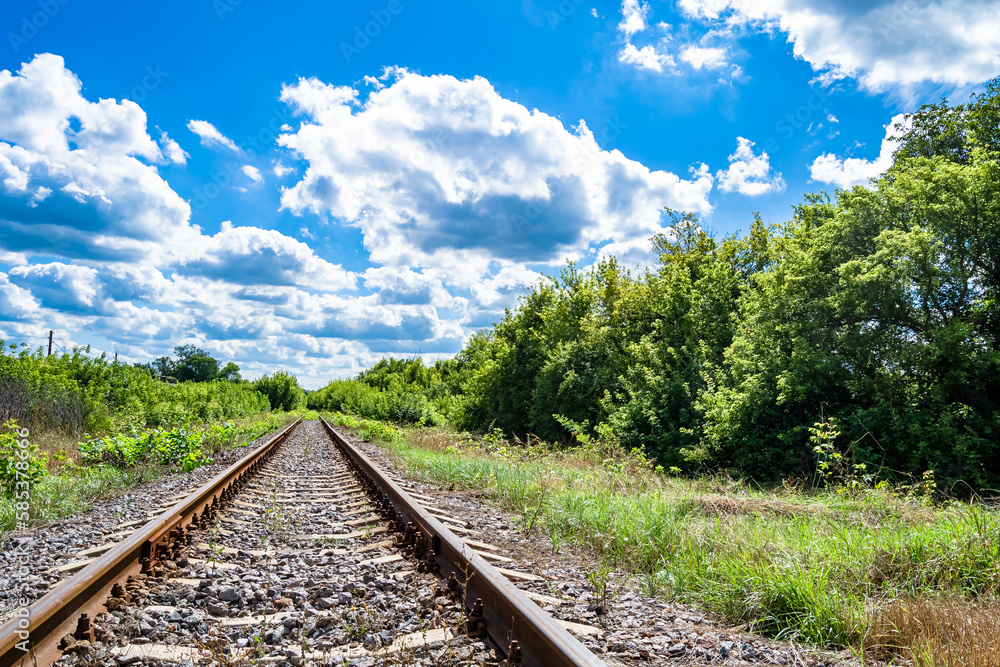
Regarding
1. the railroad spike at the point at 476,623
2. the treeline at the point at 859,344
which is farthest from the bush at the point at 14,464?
the treeline at the point at 859,344

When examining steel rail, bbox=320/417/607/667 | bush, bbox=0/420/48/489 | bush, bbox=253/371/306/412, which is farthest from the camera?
bush, bbox=253/371/306/412

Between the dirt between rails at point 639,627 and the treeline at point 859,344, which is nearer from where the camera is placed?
the dirt between rails at point 639,627

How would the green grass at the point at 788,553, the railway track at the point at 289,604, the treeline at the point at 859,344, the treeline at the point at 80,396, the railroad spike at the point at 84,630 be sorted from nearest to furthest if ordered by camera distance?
the railway track at the point at 289,604 → the railroad spike at the point at 84,630 → the green grass at the point at 788,553 → the treeline at the point at 859,344 → the treeline at the point at 80,396

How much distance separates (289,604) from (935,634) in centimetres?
344

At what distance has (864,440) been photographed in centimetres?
1254

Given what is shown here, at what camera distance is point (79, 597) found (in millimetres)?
2908

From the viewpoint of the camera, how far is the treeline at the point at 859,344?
465 inches

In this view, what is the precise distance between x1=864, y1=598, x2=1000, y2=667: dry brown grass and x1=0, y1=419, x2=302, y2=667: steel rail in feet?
12.7

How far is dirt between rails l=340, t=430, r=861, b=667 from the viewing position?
2.74m

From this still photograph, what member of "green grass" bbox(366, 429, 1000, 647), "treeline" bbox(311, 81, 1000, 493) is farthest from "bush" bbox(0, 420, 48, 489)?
"treeline" bbox(311, 81, 1000, 493)

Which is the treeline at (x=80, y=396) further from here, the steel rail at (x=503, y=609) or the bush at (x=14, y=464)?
the steel rail at (x=503, y=609)

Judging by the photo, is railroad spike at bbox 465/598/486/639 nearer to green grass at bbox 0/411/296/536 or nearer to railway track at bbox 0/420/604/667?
railway track at bbox 0/420/604/667

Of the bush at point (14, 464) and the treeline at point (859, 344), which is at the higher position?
the treeline at point (859, 344)

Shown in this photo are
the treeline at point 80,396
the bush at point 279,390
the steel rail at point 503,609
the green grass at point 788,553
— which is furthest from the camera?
the bush at point 279,390
